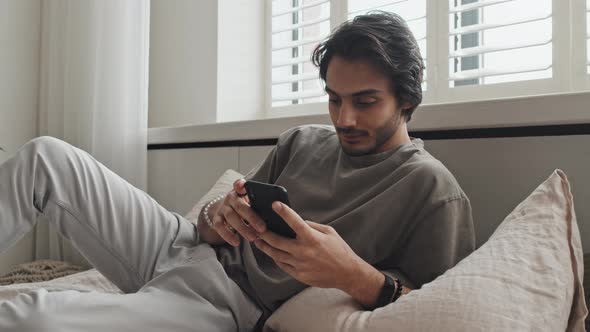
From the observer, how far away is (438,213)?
3.24 ft

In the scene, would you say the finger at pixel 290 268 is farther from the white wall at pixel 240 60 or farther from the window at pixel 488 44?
the white wall at pixel 240 60

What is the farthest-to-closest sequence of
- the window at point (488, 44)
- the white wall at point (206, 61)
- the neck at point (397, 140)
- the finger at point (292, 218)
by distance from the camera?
the white wall at point (206, 61)
the window at point (488, 44)
the neck at point (397, 140)
the finger at point (292, 218)

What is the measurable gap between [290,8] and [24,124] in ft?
3.95

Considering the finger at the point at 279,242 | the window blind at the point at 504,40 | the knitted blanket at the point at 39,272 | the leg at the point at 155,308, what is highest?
the window blind at the point at 504,40

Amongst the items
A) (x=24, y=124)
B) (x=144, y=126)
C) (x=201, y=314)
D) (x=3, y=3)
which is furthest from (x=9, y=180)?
(x=3, y=3)

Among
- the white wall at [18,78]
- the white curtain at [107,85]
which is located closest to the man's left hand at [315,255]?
the white curtain at [107,85]

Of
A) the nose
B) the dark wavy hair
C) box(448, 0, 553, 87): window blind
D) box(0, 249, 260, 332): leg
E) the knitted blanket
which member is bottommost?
the knitted blanket

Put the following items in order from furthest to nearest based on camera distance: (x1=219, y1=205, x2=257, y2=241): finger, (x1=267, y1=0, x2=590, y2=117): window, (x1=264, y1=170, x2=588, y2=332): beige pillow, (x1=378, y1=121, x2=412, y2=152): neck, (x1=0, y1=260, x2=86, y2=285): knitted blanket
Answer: (x1=0, y1=260, x2=86, y2=285): knitted blanket, (x1=267, y1=0, x2=590, y2=117): window, (x1=378, y1=121, x2=412, y2=152): neck, (x1=219, y1=205, x2=257, y2=241): finger, (x1=264, y1=170, x2=588, y2=332): beige pillow

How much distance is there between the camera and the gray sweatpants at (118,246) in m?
0.95

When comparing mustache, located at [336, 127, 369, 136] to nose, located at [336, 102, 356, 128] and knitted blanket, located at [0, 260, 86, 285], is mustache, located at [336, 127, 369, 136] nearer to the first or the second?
nose, located at [336, 102, 356, 128]

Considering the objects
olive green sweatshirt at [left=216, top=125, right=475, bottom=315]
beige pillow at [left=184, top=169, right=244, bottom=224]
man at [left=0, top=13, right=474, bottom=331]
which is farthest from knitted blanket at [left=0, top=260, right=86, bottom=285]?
olive green sweatshirt at [left=216, top=125, right=475, bottom=315]

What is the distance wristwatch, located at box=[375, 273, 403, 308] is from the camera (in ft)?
2.93

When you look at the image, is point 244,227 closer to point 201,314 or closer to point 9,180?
point 201,314

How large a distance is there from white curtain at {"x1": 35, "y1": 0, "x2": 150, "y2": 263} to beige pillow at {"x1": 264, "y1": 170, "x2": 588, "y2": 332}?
1.36 meters
